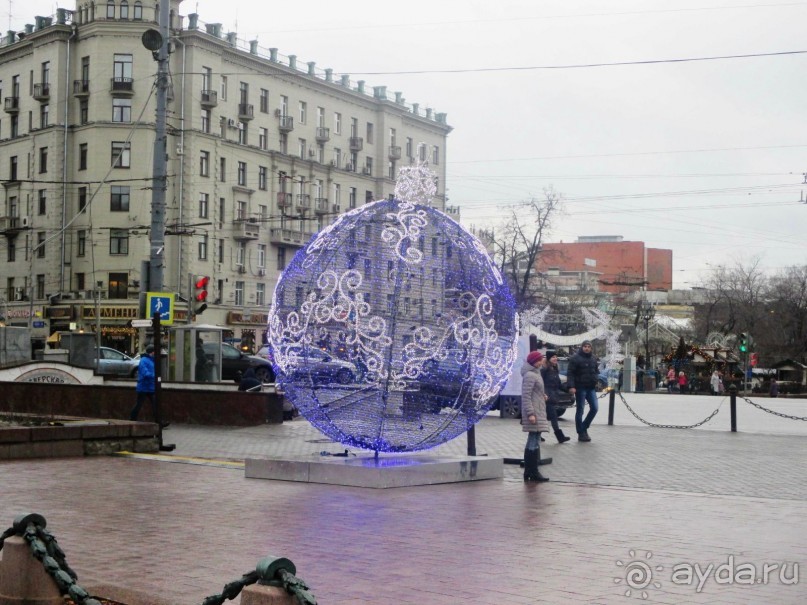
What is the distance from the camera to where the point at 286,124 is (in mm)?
71812

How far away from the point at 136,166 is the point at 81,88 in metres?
6.07

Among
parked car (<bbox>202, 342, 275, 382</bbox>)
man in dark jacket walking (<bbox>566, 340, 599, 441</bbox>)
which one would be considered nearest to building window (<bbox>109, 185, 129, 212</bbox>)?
parked car (<bbox>202, 342, 275, 382</bbox>)

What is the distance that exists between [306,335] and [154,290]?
9814 mm

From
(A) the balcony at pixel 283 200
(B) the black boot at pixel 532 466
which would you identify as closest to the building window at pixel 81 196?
(A) the balcony at pixel 283 200

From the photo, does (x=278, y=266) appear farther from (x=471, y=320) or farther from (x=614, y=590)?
(x=614, y=590)

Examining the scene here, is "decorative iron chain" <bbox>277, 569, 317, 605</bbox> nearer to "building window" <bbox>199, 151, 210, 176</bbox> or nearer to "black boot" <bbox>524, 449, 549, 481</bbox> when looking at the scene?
"black boot" <bbox>524, 449, 549, 481</bbox>

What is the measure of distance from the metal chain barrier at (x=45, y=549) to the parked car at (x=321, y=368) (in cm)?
609

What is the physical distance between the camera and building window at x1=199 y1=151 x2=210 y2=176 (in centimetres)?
6575

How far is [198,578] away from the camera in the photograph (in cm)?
771

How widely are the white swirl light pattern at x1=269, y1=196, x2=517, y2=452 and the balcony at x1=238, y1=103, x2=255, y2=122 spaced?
56.6m

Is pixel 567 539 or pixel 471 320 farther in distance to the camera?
pixel 471 320

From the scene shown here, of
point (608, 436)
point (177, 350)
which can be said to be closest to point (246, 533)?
point (608, 436)

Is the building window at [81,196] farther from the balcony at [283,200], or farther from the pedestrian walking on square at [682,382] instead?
the pedestrian walking on square at [682,382]

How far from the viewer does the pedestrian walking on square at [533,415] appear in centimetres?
1388
